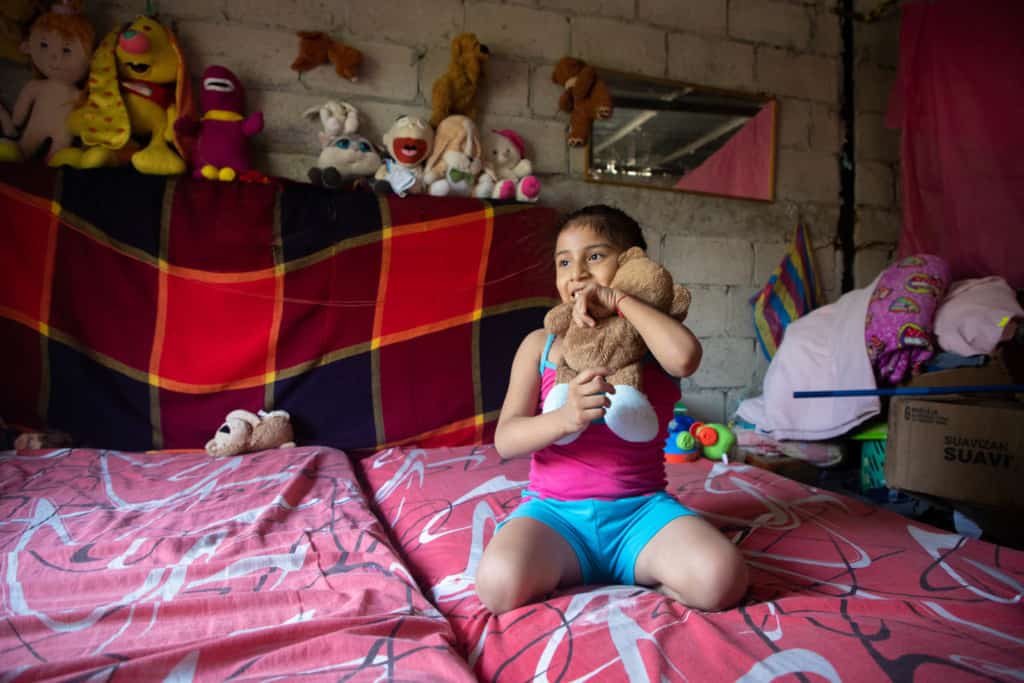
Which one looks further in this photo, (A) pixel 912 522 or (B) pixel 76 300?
(B) pixel 76 300

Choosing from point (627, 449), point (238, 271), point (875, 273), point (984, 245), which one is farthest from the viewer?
point (875, 273)

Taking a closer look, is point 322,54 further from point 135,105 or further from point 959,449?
point 959,449

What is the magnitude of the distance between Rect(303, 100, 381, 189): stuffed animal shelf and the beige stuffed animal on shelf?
2.39ft

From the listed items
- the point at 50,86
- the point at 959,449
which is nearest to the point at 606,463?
the point at 959,449

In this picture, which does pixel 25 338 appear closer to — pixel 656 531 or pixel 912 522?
pixel 656 531

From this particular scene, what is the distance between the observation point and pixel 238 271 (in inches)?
68.6

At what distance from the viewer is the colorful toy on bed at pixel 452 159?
1.95 m

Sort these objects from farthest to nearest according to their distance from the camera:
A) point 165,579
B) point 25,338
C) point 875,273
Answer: point 875,273 → point 25,338 → point 165,579

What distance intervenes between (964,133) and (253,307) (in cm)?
242

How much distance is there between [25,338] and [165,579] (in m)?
1.17

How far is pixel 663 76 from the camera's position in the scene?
2.33 metres

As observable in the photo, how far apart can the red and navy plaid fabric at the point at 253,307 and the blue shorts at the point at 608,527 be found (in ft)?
3.22

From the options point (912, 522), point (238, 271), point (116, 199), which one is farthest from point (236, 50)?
point (912, 522)

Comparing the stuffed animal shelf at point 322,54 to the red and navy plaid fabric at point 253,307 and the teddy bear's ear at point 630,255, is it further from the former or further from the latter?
the teddy bear's ear at point 630,255
